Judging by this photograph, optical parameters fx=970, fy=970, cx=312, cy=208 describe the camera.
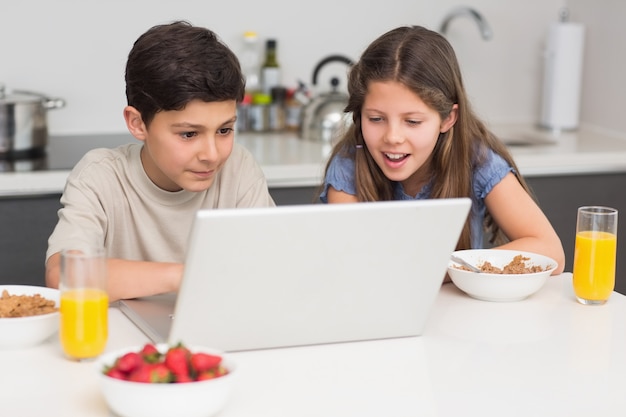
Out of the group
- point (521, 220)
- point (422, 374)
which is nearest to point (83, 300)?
point (422, 374)

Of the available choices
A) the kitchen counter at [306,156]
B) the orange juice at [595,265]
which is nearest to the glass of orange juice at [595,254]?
the orange juice at [595,265]

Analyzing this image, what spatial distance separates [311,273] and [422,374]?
189 mm

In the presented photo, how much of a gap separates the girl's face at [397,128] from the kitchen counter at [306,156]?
747 mm

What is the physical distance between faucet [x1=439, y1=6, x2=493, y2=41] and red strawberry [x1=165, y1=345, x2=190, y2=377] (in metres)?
2.19

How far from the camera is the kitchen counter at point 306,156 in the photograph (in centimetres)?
243

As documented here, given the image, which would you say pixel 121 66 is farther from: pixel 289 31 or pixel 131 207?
pixel 131 207

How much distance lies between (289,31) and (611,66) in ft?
3.49

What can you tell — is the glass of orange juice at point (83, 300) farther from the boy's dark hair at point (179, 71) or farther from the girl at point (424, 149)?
the girl at point (424, 149)

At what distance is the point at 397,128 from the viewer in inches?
70.7

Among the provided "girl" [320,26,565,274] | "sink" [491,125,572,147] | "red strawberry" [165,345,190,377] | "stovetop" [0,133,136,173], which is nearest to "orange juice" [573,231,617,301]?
"girl" [320,26,565,274]

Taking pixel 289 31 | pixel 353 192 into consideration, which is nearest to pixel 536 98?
pixel 289 31

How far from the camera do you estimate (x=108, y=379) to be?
1.04 metres

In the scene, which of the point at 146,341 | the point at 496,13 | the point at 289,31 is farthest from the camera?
the point at 496,13

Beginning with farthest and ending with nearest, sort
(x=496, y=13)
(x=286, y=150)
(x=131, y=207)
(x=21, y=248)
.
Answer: (x=496, y=13) < (x=286, y=150) < (x=21, y=248) < (x=131, y=207)
